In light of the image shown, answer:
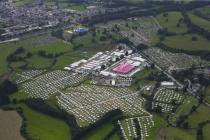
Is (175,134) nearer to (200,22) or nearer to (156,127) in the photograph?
(156,127)

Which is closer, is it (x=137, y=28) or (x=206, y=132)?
(x=206, y=132)

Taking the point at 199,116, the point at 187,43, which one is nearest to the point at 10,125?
the point at 199,116

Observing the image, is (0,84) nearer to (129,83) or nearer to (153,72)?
(129,83)

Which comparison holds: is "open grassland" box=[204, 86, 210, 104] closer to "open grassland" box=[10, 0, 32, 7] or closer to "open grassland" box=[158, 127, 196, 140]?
"open grassland" box=[158, 127, 196, 140]

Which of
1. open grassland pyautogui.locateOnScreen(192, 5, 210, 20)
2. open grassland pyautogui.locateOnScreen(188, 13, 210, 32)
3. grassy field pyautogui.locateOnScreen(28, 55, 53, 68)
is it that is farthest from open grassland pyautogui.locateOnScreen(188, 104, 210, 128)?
open grassland pyautogui.locateOnScreen(192, 5, 210, 20)

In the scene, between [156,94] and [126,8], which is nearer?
[156,94]

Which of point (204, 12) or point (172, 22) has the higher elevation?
point (204, 12)

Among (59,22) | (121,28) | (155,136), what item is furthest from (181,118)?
(59,22)
